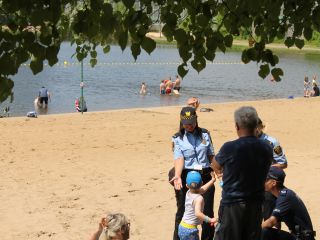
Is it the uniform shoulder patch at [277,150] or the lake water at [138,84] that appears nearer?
the uniform shoulder patch at [277,150]

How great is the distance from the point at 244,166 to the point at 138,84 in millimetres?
38710

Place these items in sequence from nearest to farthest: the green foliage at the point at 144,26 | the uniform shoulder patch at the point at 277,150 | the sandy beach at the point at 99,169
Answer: the green foliage at the point at 144,26 < the uniform shoulder patch at the point at 277,150 < the sandy beach at the point at 99,169

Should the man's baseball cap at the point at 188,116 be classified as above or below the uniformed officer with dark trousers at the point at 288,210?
above

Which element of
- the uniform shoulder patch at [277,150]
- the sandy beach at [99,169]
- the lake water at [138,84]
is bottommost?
the lake water at [138,84]

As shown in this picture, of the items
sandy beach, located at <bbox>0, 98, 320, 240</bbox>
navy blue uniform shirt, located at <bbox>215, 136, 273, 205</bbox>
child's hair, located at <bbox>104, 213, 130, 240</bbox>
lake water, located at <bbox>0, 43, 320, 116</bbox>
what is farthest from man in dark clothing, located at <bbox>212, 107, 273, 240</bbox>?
lake water, located at <bbox>0, 43, 320, 116</bbox>

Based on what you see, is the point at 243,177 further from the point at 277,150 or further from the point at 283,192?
the point at 277,150

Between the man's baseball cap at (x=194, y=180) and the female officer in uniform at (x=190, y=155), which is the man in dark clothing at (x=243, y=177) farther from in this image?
the female officer in uniform at (x=190, y=155)

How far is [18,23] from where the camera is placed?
13.1 ft

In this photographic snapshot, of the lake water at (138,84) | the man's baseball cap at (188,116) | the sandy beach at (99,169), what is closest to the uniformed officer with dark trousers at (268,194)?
the man's baseball cap at (188,116)

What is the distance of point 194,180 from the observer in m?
6.30

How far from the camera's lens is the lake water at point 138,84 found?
112 ft

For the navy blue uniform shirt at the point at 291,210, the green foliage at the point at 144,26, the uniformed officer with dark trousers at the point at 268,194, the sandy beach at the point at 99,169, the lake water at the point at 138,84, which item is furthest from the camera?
the lake water at the point at 138,84

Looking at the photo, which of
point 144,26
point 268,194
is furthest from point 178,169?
point 144,26

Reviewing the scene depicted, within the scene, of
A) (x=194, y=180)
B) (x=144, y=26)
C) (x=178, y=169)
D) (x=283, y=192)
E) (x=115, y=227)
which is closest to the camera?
(x=144, y=26)
